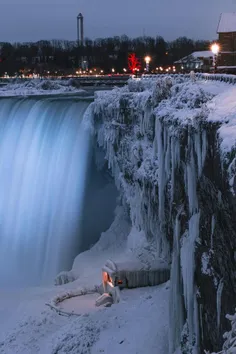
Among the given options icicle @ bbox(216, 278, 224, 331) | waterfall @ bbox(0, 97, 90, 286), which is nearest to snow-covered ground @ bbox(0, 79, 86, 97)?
waterfall @ bbox(0, 97, 90, 286)

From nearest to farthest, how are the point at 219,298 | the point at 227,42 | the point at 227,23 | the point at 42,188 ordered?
the point at 219,298 → the point at 42,188 → the point at 227,42 → the point at 227,23

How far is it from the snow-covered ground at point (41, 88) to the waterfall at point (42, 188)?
19.7m

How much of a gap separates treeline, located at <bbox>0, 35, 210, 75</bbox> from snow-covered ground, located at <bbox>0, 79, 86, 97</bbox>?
25.6 meters

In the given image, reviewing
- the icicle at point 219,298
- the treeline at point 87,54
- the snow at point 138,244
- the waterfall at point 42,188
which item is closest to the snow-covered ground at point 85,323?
the snow at point 138,244

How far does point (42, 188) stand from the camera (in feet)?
85.5

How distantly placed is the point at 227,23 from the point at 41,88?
61.5 ft

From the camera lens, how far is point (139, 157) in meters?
20.8

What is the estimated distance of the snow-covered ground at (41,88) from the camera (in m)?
48.3

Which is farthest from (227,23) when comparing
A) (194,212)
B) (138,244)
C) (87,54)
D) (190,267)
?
(87,54)

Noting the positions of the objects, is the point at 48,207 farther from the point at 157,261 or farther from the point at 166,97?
the point at 166,97

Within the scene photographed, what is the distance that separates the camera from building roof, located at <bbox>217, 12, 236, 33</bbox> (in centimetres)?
3816

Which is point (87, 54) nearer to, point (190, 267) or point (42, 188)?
point (42, 188)

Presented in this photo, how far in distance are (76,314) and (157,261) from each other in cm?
351

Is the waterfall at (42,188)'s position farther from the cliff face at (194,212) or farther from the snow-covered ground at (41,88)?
the snow-covered ground at (41,88)
